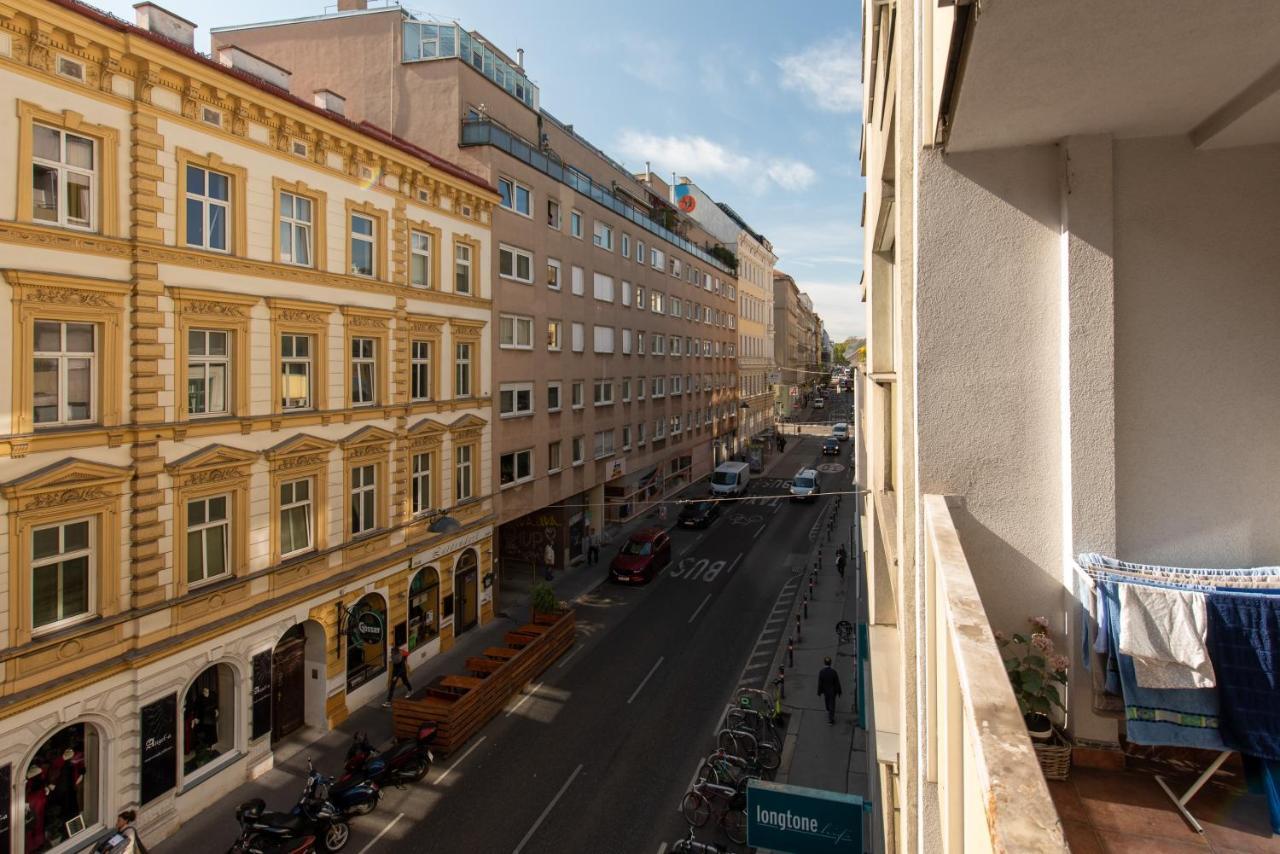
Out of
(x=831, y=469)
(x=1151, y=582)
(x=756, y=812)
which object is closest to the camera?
(x=1151, y=582)

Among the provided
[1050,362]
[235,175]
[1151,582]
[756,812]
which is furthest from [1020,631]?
[235,175]

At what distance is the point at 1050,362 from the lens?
418 centimetres

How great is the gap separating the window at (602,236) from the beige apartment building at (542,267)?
152mm

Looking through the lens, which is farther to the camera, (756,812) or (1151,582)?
(756,812)

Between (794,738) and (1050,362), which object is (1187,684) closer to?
(1050,362)

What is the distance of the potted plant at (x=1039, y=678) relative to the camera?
3881mm

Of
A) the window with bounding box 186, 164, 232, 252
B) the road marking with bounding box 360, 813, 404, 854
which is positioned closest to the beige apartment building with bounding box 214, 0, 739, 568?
the window with bounding box 186, 164, 232, 252

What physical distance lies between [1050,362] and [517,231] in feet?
75.4

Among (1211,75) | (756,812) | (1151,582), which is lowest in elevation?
(756,812)

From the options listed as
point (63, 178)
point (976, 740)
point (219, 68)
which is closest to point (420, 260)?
point (219, 68)

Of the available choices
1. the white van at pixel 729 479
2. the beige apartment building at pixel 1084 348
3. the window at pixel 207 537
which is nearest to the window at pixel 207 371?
the window at pixel 207 537

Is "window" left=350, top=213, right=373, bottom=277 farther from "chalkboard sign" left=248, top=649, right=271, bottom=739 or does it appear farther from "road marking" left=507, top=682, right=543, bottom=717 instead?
"road marking" left=507, top=682, right=543, bottom=717

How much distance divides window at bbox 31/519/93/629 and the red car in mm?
18464

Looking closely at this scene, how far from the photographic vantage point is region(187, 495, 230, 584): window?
1367cm
